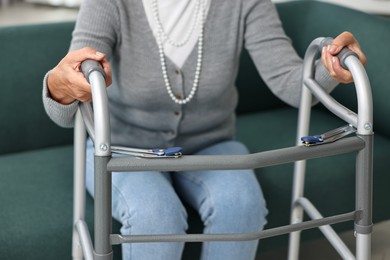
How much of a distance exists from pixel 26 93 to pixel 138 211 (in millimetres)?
692

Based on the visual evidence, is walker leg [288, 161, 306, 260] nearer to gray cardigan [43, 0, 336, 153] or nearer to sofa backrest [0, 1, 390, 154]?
gray cardigan [43, 0, 336, 153]

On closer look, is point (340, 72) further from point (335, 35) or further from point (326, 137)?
point (335, 35)

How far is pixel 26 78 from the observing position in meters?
2.09

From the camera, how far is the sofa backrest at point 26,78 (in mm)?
2078

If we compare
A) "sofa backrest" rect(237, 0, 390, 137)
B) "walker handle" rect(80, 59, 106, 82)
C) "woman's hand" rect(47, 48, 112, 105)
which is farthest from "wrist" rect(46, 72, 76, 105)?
"sofa backrest" rect(237, 0, 390, 137)

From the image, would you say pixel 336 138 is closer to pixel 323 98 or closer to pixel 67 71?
pixel 323 98

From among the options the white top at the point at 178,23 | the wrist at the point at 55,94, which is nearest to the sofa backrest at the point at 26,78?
the white top at the point at 178,23

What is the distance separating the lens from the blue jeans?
1.56m

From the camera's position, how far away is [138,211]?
1562 mm

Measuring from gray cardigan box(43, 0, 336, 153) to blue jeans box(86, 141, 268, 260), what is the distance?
5.1 inches

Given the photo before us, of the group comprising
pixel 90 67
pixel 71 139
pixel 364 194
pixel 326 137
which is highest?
pixel 90 67

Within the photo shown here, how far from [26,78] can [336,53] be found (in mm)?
960

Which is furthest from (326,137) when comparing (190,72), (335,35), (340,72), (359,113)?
(335,35)

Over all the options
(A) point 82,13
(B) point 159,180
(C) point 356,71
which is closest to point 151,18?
(A) point 82,13
